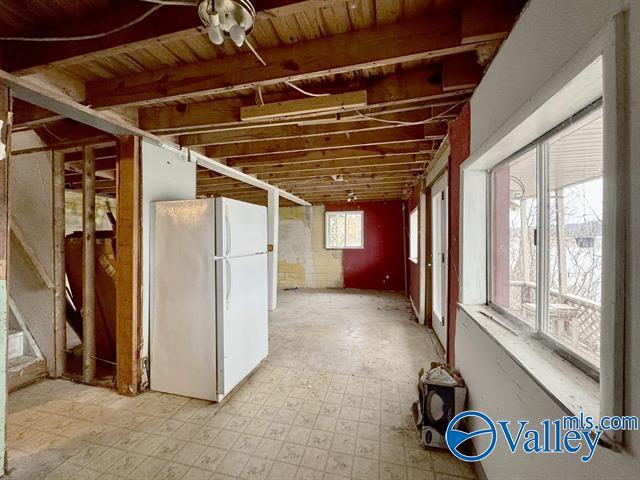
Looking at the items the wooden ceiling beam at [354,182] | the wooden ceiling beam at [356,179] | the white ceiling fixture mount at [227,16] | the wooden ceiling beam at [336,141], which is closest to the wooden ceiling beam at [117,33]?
the white ceiling fixture mount at [227,16]

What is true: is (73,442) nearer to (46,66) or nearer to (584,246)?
(46,66)

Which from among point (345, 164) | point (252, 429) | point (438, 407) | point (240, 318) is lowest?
point (252, 429)

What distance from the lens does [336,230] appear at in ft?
26.0

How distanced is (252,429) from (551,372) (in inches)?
73.9

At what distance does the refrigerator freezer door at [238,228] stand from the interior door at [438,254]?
84.8 inches

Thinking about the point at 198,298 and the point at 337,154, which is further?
the point at 337,154

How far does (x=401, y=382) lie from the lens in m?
2.60

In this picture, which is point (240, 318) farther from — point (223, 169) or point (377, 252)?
point (377, 252)

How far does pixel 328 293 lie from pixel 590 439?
21.0 feet

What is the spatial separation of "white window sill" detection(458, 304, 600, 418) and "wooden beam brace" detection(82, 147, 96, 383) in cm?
338

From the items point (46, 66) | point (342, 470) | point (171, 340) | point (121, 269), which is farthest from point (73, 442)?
point (46, 66)

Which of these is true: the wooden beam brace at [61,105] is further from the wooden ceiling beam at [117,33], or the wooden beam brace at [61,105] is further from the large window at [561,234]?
the large window at [561,234]

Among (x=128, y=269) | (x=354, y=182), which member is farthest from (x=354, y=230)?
(x=128, y=269)

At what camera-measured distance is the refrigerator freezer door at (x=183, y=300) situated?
2324 mm
